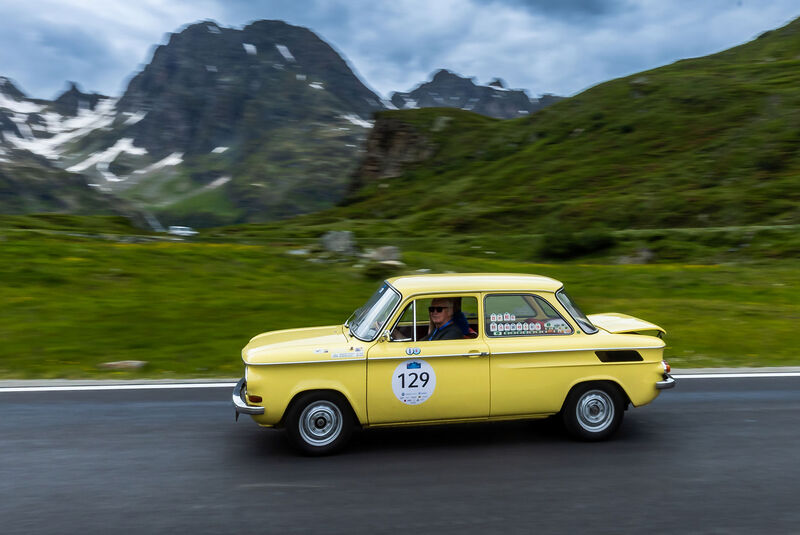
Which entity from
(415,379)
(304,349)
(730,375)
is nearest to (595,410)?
(415,379)

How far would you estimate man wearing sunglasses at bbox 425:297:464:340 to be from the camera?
20.4ft

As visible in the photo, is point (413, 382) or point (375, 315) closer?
point (413, 382)

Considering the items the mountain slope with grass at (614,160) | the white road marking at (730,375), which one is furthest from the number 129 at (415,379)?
the mountain slope with grass at (614,160)

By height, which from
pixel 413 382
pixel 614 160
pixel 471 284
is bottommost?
pixel 413 382

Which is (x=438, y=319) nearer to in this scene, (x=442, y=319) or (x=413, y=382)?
(x=442, y=319)

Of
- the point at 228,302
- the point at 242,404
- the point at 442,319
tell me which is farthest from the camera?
the point at 228,302

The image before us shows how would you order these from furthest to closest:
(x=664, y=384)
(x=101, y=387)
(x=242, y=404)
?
1. (x=101, y=387)
2. (x=664, y=384)
3. (x=242, y=404)

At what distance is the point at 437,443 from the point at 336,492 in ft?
4.84

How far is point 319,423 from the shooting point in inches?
238

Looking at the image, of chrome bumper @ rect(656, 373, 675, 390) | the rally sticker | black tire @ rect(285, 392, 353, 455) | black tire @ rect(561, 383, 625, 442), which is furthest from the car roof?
chrome bumper @ rect(656, 373, 675, 390)

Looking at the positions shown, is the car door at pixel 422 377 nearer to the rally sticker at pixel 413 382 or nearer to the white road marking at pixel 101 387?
the rally sticker at pixel 413 382

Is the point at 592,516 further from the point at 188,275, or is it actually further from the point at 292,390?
the point at 188,275

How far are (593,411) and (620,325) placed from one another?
106 centimetres

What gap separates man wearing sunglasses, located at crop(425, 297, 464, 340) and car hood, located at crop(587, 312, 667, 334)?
5.49 feet
